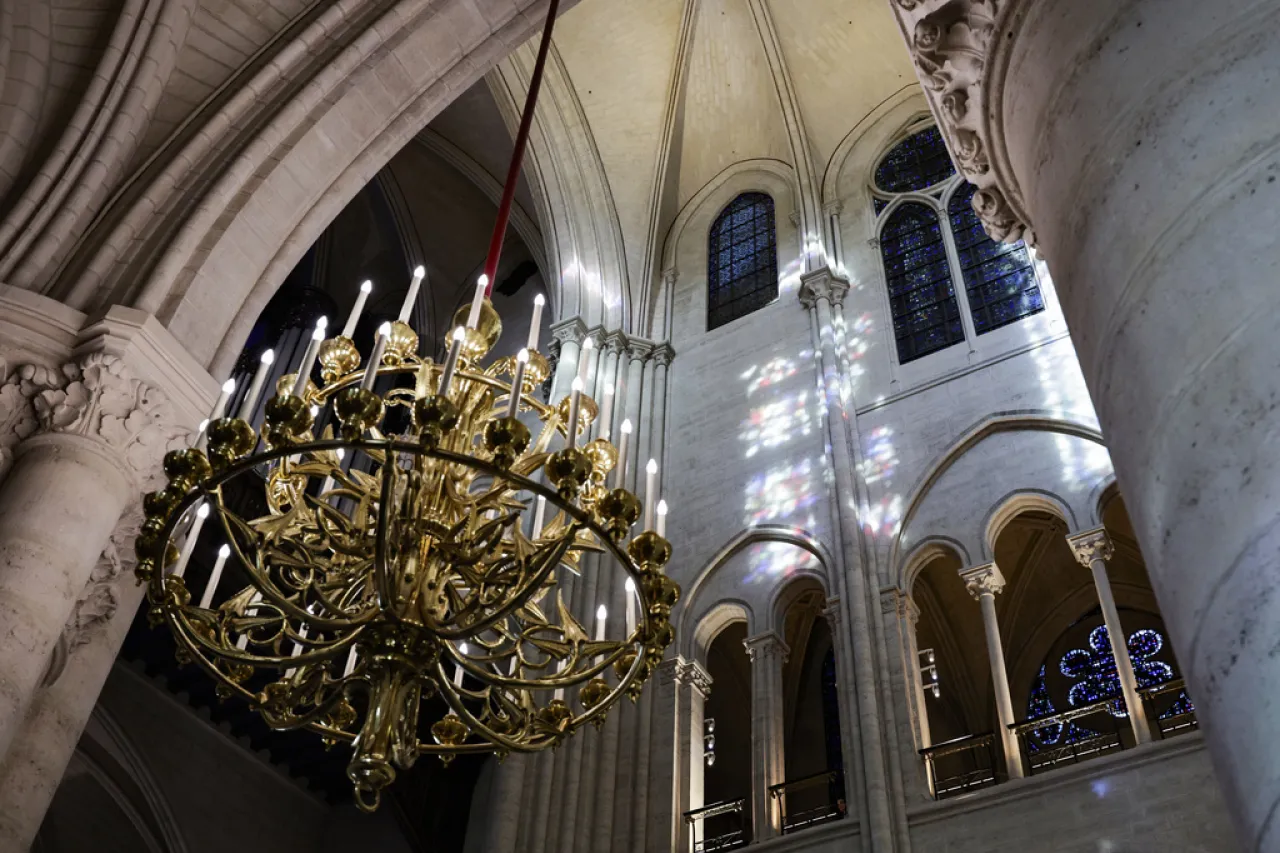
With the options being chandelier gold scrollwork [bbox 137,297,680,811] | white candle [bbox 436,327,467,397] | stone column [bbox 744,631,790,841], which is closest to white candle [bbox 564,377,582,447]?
chandelier gold scrollwork [bbox 137,297,680,811]

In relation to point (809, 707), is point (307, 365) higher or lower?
lower

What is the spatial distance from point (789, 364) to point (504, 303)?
5.78 metres

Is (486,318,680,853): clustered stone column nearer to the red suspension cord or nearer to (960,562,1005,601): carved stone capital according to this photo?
(960,562,1005,601): carved stone capital

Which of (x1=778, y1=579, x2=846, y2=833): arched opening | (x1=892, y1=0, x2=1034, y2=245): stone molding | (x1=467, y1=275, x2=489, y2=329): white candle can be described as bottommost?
(x1=892, y1=0, x2=1034, y2=245): stone molding

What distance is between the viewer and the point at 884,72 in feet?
46.6

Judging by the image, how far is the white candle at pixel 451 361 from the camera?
13.0 feet

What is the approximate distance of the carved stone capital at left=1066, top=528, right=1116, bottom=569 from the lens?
8445 mm

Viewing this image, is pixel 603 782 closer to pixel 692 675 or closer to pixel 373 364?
pixel 692 675

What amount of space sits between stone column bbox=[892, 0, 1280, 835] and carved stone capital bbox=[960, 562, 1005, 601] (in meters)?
6.29

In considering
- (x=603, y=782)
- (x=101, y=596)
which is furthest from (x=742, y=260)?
(x=101, y=596)

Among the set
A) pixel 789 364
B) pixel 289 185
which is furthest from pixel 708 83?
pixel 289 185

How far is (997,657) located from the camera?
851 cm

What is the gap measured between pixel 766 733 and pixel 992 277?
5072 mm

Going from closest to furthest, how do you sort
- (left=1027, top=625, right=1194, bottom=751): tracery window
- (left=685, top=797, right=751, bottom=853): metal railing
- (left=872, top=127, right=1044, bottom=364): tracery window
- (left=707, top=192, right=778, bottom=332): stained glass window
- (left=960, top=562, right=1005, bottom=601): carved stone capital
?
(left=685, top=797, right=751, bottom=853): metal railing, (left=960, top=562, right=1005, bottom=601): carved stone capital, (left=1027, top=625, right=1194, bottom=751): tracery window, (left=872, top=127, right=1044, bottom=364): tracery window, (left=707, top=192, right=778, bottom=332): stained glass window
